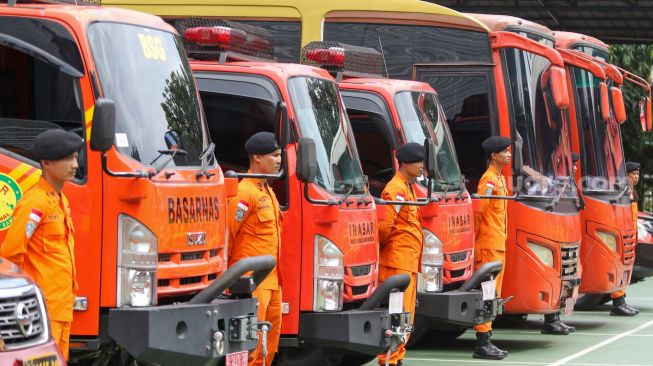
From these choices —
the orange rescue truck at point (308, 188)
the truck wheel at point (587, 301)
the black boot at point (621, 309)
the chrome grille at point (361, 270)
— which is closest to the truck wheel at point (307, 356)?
the orange rescue truck at point (308, 188)

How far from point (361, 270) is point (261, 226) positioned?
5.02 ft

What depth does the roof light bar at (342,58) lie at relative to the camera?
1391 cm

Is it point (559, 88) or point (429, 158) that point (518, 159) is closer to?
point (559, 88)

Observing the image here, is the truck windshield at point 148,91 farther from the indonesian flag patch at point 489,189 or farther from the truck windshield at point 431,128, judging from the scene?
the indonesian flag patch at point 489,189

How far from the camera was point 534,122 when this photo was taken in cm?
1669

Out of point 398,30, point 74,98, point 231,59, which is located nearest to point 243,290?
point 74,98

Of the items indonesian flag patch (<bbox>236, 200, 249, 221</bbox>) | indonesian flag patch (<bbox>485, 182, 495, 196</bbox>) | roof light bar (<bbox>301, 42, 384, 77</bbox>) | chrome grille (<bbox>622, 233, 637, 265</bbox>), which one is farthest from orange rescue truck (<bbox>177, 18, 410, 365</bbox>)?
chrome grille (<bbox>622, 233, 637, 265</bbox>)

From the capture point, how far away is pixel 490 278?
48.3 feet

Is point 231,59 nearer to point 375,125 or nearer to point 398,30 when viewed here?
point 375,125

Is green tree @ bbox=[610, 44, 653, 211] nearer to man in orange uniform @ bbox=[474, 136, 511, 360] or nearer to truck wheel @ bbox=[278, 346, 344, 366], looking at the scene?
man in orange uniform @ bbox=[474, 136, 511, 360]

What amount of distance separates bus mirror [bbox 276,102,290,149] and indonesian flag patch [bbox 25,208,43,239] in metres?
2.79

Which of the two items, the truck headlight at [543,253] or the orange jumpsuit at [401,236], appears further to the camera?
the truck headlight at [543,253]

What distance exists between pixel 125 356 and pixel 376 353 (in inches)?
102

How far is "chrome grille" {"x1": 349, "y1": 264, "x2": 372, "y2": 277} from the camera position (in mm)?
12266
